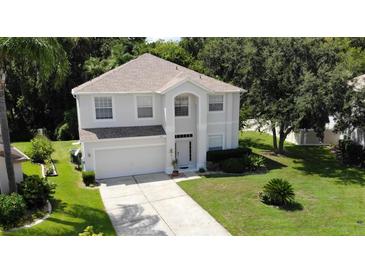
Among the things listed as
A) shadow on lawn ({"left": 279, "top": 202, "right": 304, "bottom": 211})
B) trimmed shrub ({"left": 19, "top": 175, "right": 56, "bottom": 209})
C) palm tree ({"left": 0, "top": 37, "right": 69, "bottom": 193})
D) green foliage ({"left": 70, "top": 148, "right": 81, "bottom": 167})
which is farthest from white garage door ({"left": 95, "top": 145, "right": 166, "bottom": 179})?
shadow on lawn ({"left": 279, "top": 202, "right": 304, "bottom": 211})

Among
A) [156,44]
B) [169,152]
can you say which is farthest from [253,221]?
[156,44]

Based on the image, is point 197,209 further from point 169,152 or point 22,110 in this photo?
point 22,110

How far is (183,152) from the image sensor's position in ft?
73.6

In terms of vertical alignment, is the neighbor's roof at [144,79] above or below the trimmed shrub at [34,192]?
above

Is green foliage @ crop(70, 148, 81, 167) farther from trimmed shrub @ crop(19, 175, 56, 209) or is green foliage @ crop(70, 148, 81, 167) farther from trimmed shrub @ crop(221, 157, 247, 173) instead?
trimmed shrub @ crop(221, 157, 247, 173)

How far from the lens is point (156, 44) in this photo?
37.1 metres

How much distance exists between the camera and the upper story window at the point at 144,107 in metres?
21.0

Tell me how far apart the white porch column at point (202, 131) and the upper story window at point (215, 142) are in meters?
0.94

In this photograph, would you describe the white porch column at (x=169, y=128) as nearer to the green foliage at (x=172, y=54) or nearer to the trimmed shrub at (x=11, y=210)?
the trimmed shrub at (x=11, y=210)

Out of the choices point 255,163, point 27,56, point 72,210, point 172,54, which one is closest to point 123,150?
point 72,210

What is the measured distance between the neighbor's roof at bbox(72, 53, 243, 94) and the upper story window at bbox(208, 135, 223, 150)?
11.7 ft

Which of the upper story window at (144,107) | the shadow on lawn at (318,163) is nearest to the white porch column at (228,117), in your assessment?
the shadow on lawn at (318,163)

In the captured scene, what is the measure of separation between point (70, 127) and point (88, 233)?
25113mm

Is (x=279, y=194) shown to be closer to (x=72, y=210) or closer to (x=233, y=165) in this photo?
(x=233, y=165)
